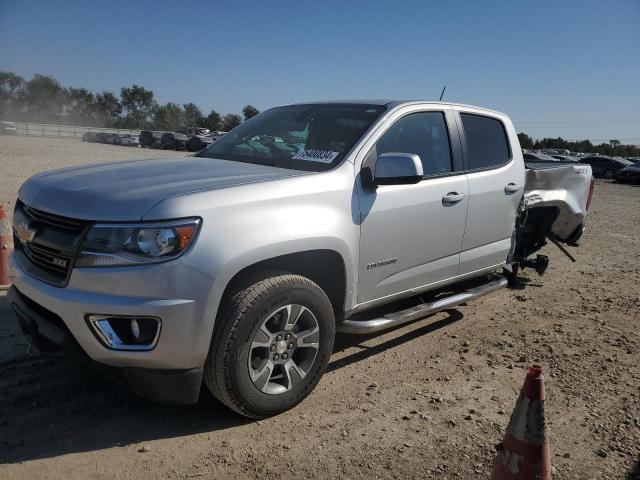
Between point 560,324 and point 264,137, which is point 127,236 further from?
point 560,324

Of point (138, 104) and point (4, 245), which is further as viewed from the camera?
point (138, 104)

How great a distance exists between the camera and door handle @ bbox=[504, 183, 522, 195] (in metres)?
4.71

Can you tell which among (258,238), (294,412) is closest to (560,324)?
(294,412)

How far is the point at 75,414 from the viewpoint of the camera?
3.08m

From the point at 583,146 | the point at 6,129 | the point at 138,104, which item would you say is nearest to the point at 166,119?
the point at 138,104

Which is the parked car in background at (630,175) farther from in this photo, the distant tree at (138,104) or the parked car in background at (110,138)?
the distant tree at (138,104)

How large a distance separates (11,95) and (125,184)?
106388 millimetres

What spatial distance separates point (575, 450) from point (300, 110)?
3.06 metres

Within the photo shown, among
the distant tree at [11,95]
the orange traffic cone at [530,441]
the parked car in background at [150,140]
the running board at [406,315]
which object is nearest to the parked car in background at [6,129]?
the parked car in background at [150,140]

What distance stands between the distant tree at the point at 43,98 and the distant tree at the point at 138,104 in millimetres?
11760

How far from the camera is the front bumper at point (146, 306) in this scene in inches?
99.7

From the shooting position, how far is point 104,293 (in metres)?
2.57

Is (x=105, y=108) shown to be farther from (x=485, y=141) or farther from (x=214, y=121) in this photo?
(x=485, y=141)

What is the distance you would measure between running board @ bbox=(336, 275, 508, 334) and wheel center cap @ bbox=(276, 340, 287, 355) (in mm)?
545
